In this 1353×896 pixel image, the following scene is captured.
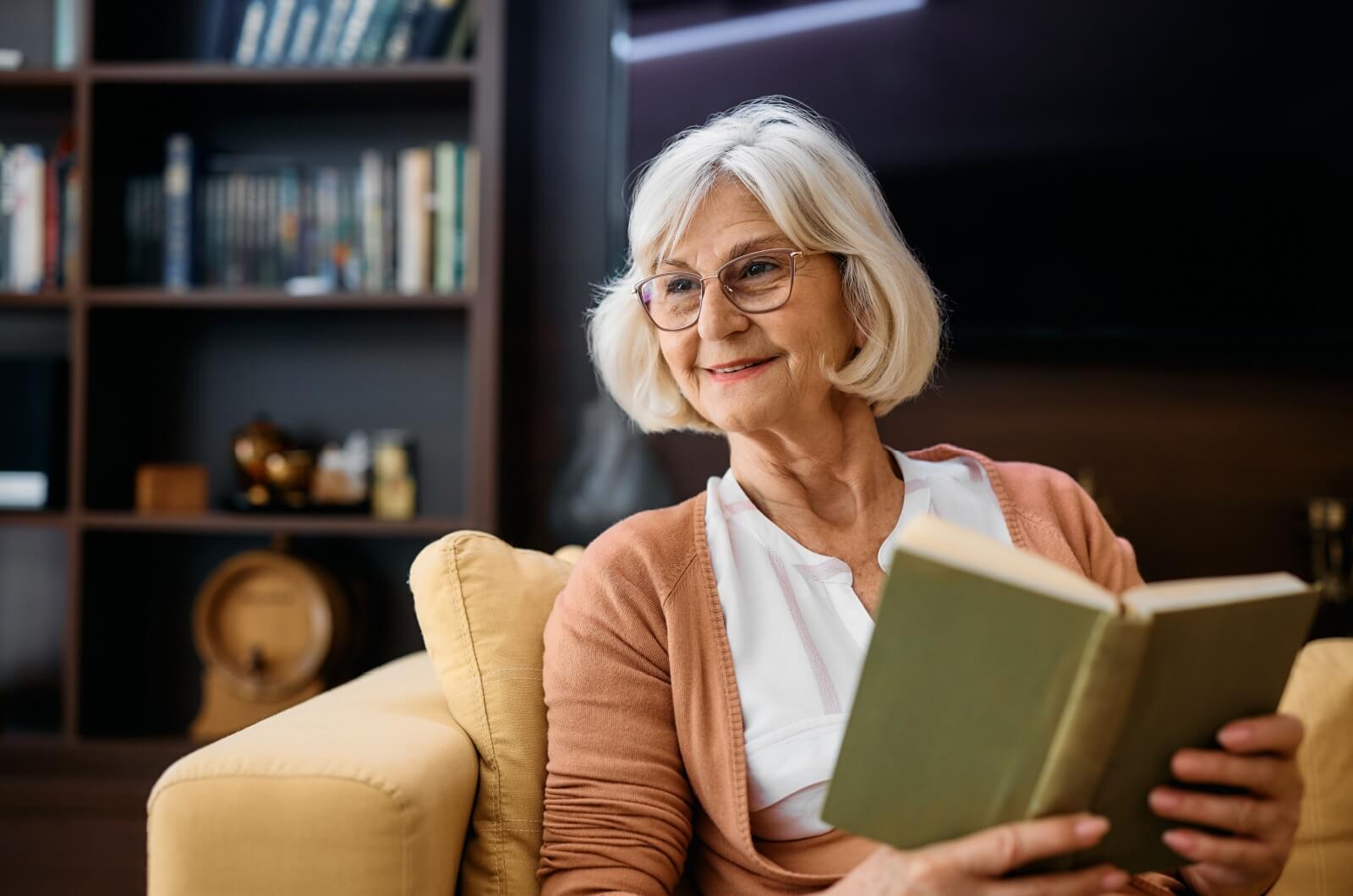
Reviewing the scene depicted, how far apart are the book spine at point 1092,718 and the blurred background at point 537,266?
1.66 meters

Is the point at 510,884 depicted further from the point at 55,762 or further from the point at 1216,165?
the point at 1216,165

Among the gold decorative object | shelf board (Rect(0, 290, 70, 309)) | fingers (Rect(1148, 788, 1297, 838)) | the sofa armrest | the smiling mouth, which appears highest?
shelf board (Rect(0, 290, 70, 309))

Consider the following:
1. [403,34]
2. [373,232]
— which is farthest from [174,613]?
[403,34]

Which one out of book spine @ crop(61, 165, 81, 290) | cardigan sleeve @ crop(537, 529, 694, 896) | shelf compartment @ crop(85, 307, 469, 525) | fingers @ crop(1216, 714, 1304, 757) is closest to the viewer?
fingers @ crop(1216, 714, 1304, 757)

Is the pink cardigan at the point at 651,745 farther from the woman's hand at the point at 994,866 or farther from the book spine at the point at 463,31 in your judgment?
the book spine at the point at 463,31

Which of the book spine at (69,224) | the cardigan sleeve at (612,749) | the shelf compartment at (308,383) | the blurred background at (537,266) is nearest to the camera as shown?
the cardigan sleeve at (612,749)

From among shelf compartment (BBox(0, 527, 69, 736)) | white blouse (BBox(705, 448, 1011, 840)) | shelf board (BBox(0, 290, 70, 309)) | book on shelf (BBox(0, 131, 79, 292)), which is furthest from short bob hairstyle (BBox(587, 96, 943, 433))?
shelf compartment (BBox(0, 527, 69, 736))

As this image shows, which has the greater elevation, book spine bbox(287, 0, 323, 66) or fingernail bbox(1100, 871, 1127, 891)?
book spine bbox(287, 0, 323, 66)

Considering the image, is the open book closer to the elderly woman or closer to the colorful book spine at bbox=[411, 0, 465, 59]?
the elderly woman

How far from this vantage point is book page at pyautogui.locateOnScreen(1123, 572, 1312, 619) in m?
0.68

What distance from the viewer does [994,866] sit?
28.4 inches

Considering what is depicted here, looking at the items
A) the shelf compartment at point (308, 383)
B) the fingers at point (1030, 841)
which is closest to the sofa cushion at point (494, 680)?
the fingers at point (1030, 841)

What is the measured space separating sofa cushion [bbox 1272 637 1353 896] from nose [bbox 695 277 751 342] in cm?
70

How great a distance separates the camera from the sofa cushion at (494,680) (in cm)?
105
